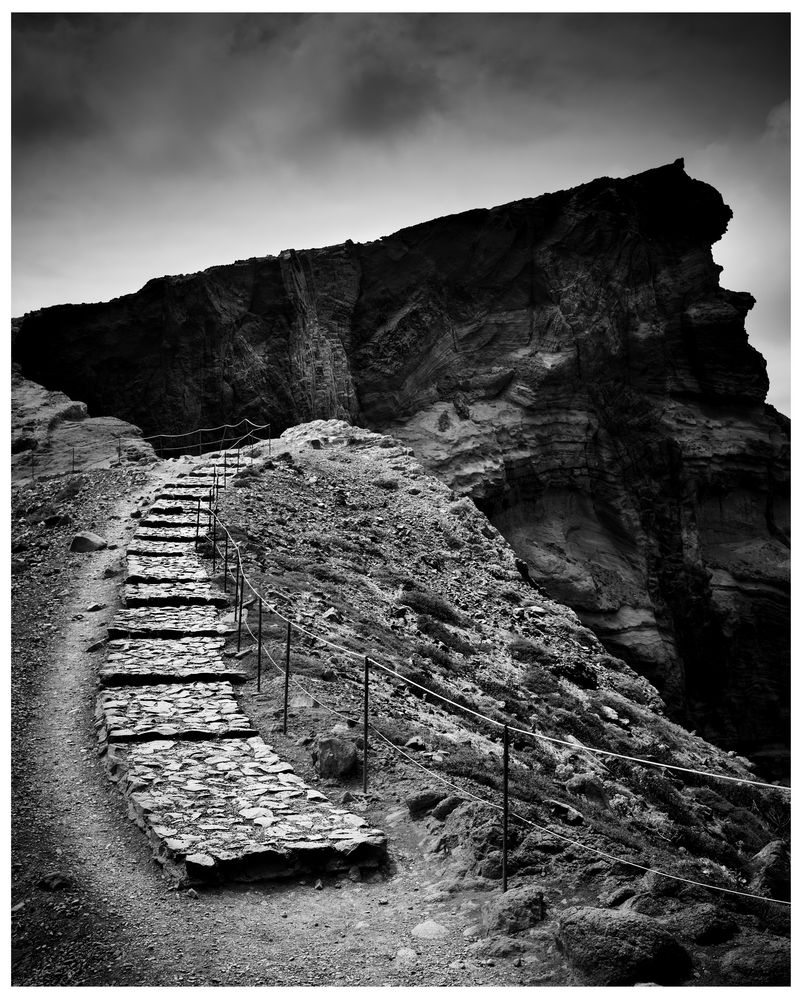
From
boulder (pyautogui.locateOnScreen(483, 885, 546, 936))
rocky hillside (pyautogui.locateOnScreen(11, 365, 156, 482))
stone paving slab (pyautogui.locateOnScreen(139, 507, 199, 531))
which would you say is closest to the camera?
boulder (pyautogui.locateOnScreen(483, 885, 546, 936))

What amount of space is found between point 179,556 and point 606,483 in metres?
29.8

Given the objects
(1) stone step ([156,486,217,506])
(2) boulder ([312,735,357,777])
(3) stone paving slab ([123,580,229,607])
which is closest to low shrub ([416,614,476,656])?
(3) stone paving slab ([123,580,229,607])

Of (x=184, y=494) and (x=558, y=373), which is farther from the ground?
(x=558, y=373)

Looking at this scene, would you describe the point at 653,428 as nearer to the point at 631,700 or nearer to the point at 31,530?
the point at 631,700

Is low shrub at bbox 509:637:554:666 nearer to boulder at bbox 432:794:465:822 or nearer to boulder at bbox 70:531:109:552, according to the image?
boulder at bbox 70:531:109:552

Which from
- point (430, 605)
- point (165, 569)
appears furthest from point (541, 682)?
point (165, 569)

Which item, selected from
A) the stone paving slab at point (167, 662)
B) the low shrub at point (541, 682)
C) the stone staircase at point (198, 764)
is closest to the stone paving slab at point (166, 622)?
the stone staircase at point (198, 764)

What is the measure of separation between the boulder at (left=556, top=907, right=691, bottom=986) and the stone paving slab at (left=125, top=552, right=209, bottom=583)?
39.7ft

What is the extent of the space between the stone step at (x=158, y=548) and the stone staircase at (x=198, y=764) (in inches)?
76.6

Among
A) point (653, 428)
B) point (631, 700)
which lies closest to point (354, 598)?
point (631, 700)

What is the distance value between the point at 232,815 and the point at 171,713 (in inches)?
119

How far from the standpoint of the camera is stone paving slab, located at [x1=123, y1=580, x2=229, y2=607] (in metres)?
15.0

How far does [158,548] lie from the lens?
713 inches

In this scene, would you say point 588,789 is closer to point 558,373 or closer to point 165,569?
point 165,569
